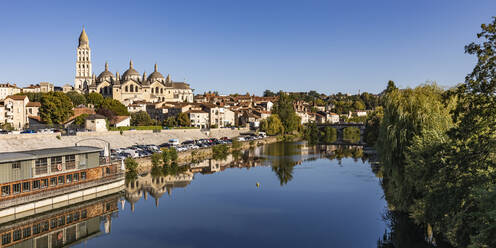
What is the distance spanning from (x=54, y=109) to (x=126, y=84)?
184ft

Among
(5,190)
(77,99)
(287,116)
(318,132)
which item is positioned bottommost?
(5,190)

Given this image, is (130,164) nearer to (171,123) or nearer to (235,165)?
→ (235,165)

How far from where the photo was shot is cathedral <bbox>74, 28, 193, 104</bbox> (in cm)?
11819

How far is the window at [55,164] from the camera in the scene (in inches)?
1133

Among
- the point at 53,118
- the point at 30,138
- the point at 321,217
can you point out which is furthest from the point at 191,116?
the point at 321,217

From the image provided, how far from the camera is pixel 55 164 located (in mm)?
29016

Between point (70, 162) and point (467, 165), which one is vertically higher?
point (467, 165)

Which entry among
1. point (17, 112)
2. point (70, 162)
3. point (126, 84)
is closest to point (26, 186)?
point (70, 162)

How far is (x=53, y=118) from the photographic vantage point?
63625 millimetres

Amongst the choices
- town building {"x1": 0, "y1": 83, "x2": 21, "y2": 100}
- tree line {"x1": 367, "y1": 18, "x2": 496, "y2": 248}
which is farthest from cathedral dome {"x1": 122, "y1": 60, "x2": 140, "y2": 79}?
tree line {"x1": 367, "y1": 18, "x2": 496, "y2": 248}

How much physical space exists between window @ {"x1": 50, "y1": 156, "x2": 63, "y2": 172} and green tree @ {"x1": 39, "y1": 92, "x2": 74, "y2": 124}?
1469 inches

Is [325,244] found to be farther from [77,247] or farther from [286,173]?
[286,173]

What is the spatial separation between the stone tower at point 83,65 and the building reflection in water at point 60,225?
115777 millimetres

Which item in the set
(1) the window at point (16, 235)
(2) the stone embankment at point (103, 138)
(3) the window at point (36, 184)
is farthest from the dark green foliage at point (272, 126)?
(1) the window at point (16, 235)
